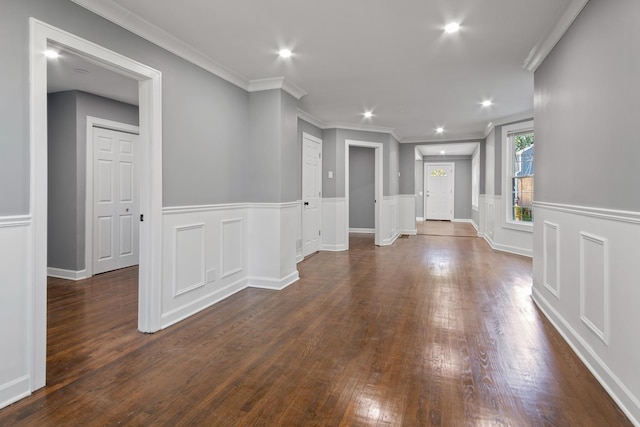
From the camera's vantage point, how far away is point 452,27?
9.08 ft

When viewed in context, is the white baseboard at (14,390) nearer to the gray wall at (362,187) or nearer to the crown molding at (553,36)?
the crown molding at (553,36)

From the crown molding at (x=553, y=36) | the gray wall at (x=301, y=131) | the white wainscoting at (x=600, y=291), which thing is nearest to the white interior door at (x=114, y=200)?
the gray wall at (x=301, y=131)

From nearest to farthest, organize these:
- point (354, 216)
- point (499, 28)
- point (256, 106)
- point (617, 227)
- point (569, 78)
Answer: point (617, 227), point (569, 78), point (499, 28), point (256, 106), point (354, 216)

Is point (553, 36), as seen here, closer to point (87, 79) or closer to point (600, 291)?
point (600, 291)

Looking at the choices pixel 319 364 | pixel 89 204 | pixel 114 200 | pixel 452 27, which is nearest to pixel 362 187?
pixel 114 200

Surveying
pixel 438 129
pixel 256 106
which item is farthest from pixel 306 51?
pixel 438 129

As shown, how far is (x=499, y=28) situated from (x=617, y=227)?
1.86m

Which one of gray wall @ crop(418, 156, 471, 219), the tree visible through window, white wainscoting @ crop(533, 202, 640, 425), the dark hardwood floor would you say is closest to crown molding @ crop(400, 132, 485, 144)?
the tree visible through window

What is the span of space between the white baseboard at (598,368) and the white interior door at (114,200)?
529 centimetres

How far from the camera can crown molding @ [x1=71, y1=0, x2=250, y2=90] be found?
2.32 m

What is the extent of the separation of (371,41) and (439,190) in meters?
11.1

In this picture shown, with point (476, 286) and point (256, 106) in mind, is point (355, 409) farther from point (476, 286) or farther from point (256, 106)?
point (256, 106)

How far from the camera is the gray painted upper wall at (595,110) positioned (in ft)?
5.67

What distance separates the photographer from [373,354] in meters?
2.37
